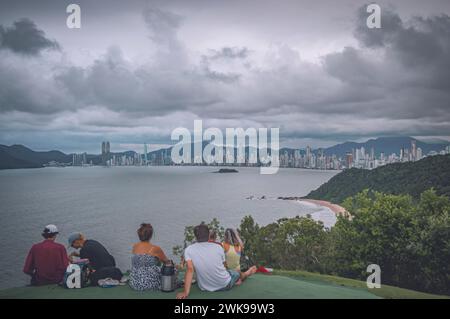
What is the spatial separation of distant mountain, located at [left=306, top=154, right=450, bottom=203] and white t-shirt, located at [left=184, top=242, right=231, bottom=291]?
23.7 m

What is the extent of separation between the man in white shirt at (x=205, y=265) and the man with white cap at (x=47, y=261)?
1.84 m

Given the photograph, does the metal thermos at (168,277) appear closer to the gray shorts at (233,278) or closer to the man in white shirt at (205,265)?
the man in white shirt at (205,265)

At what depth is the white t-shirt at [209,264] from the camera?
16.7 feet

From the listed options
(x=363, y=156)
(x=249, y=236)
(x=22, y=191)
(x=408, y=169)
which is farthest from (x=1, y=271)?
(x=22, y=191)

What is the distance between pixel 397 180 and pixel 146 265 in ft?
128

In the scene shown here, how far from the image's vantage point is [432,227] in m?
11.2

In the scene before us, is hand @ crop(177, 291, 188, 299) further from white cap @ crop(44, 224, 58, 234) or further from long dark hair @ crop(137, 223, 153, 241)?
white cap @ crop(44, 224, 58, 234)

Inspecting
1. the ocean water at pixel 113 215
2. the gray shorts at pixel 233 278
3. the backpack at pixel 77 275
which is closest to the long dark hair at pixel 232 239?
the gray shorts at pixel 233 278

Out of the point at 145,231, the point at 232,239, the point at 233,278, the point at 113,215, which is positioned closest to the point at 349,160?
the point at 113,215

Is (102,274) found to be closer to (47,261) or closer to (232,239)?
(47,261)

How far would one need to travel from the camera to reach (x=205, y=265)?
17.0ft
